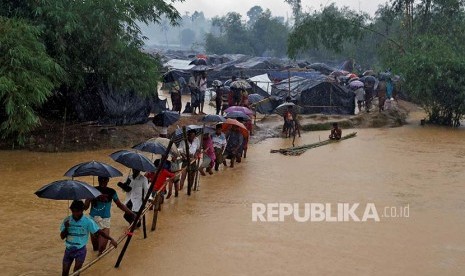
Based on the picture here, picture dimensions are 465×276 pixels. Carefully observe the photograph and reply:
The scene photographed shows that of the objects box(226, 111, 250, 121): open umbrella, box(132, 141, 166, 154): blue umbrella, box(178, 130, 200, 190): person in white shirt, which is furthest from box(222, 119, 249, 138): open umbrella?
box(132, 141, 166, 154): blue umbrella

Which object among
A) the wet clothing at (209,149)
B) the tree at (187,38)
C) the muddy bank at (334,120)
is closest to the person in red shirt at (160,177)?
the wet clothing at (209,149)

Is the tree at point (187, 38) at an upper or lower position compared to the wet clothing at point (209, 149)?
upper

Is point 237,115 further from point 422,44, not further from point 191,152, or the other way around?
point 422,44

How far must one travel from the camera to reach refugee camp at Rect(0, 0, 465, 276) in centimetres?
645

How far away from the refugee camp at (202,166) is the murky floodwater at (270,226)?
3 centimetres

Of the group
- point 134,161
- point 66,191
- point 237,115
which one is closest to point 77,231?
point 66,191

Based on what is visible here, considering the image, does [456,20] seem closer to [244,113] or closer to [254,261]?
[244,113]

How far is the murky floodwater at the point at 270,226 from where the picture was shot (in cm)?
640

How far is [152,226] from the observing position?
24.7 ft

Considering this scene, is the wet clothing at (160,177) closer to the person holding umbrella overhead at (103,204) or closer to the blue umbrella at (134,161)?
the blue umbrella at (134,161)

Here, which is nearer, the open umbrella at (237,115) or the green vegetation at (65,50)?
the green vegetation at (65,50)

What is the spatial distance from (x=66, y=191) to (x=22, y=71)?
7.06 meters

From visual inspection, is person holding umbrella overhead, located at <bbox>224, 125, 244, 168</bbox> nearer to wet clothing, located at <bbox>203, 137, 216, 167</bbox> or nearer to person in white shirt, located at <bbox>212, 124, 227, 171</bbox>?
person in white shirt, located at <bbox>212, 124, 227, 171</bbox>

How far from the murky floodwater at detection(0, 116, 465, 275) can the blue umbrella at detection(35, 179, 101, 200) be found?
4.15 ft
